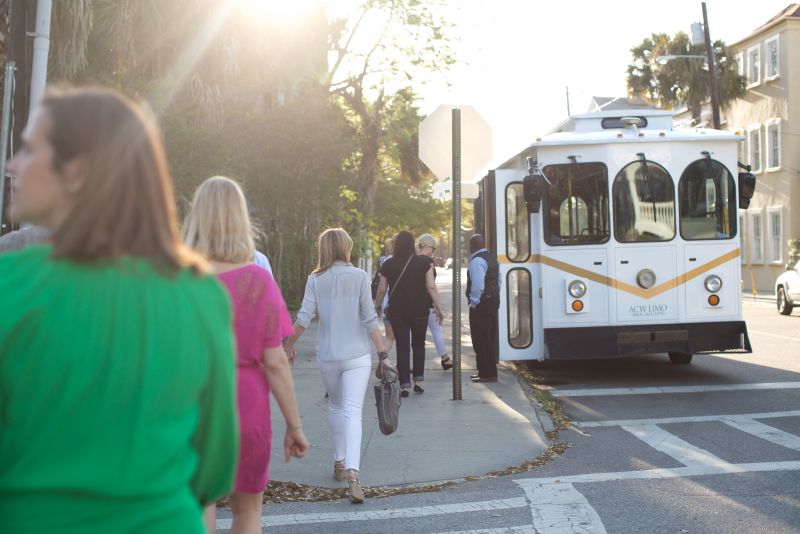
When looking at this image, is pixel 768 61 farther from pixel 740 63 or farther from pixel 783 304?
pixel 783 304

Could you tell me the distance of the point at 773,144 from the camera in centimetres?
4009

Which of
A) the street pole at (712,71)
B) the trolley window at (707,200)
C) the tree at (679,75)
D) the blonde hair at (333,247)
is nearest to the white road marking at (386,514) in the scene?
the blonde hair at (333,247)

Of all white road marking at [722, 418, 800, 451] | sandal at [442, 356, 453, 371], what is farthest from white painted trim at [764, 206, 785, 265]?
white road marking at [722, 418, 800, 451]

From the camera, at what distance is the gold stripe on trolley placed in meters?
12.1

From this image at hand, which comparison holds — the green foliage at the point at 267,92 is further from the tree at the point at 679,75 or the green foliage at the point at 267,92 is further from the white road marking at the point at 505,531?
the tree at the point at 679,75

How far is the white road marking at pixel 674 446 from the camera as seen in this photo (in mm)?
7539

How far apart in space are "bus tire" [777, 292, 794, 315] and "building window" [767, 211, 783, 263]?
16.1m

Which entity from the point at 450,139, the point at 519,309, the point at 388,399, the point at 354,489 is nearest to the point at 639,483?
the point at 388,399

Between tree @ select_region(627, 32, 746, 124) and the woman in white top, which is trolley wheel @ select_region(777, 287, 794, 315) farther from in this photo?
the woman in white top

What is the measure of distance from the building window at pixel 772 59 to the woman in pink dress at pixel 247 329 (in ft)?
129

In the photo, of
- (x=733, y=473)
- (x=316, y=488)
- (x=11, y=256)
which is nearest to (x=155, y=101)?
(x=316, y=488)

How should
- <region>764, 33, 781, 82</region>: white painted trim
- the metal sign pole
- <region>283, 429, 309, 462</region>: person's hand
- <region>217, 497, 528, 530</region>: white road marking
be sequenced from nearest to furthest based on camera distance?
<region>283, 429, 309, 462</region>: person's hand
<region>217, 497, 528, 530</region>: white road marking
the metal sign pole
<region>764, 33, 781, 82</region>: white painted trim

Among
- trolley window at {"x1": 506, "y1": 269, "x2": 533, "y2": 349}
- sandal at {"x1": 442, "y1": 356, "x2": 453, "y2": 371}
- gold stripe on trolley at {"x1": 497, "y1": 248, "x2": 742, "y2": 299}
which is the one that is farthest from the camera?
sandal at {"x1": 442, "y1": 356, "x2": 453, "y2": 371}

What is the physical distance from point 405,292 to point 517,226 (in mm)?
2495
